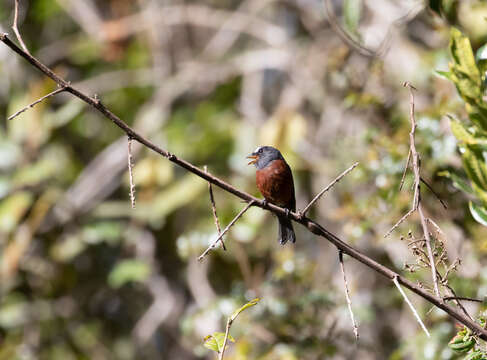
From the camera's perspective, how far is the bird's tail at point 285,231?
228cm

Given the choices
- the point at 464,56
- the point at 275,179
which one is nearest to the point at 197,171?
the point at 464,56

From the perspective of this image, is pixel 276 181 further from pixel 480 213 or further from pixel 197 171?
pixel 197 171

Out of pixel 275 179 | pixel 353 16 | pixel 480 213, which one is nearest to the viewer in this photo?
pixel 480 213

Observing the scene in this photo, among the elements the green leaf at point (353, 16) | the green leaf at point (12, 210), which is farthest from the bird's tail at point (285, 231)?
the green leaf at point (12, 210)

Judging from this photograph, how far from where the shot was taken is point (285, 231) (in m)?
2.32

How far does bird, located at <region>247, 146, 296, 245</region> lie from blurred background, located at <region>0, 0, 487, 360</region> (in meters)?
0.35

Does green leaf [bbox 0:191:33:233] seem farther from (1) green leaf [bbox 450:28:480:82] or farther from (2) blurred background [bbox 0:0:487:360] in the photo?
(1) green leaf [bbox 450:28:480:82]

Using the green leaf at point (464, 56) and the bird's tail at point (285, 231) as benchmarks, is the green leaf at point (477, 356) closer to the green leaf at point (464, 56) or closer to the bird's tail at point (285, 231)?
the green leaf at point (464, 56)

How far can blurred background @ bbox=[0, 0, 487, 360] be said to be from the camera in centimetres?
260

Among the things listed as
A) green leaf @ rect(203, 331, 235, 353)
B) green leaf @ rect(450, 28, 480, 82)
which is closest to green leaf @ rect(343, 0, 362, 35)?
green leaf @ rect(450, 28, 480, 82)

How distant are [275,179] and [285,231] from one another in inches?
10.9

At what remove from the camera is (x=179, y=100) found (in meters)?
4.46

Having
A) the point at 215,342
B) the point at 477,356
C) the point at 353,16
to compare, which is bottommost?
the point at 477,356

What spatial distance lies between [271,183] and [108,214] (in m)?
1.89
